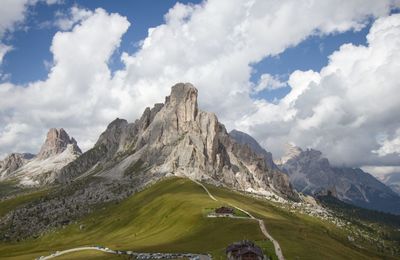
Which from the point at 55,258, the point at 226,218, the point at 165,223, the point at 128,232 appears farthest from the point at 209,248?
the point at 128,232

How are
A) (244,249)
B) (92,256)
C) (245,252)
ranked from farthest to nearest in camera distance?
(92,256)
(244,249)
(245,252)

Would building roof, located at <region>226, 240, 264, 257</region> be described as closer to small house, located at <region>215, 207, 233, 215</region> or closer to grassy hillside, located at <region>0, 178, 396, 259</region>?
grassy hillside, located at <region>0, 178, 396, 259</region>

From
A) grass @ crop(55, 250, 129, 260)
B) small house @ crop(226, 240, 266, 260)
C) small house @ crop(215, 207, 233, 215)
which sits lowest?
grass @ crop(55, 250, 129, 260)

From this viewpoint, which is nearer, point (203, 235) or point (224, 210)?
point (203, 235)

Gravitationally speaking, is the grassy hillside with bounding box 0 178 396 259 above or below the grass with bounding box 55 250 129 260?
above

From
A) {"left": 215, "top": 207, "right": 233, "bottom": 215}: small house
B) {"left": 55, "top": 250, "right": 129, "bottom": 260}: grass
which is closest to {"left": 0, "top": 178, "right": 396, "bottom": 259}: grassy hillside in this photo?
{"left": 215, "top": 207, "right": 233, "bottom": 215}: small house

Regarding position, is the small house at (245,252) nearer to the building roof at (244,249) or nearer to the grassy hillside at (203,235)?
the building roof at (244,249)

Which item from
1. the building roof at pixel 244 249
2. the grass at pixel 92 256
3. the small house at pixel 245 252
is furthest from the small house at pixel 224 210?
the small house at pixel 245 252

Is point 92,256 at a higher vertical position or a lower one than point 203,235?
lower

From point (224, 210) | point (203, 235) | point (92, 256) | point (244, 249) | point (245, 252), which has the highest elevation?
point (224, 210)

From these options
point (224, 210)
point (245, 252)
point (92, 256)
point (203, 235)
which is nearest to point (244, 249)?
point (245, 252)

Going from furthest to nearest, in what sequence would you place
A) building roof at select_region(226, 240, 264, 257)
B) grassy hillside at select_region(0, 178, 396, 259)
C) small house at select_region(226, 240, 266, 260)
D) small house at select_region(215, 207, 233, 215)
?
small house at select_region(215, 207, 233, 215), grassy hillside at select_region(0, 178, 396, 259), building roof at select_region(226, 240, 264, 257), small house at select_region(226, 240, 266, 260)

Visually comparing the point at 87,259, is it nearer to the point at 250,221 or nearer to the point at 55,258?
the point at 55,258

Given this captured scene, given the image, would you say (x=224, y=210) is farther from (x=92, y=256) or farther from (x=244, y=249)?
(x=244, y=249)
